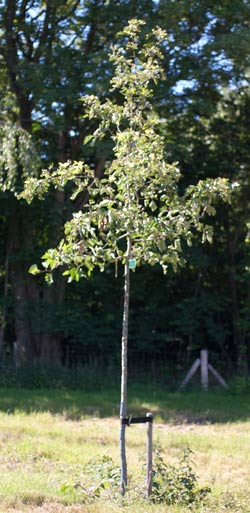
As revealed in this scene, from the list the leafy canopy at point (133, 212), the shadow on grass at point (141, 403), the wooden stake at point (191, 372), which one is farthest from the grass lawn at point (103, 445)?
the leafy canopy at point (133, 212)

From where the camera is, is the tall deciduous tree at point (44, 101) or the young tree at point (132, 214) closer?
the young tree at point (132, 214)

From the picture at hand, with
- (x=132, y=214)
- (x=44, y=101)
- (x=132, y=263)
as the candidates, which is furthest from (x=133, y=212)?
(x=44, y=101)

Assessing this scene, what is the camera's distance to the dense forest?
15.6 m

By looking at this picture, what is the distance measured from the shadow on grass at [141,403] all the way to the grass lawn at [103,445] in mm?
19

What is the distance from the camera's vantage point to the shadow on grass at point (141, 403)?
1325 centimetres

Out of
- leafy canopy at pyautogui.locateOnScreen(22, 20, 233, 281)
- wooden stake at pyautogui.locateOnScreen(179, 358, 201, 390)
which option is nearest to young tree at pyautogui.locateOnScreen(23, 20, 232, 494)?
leafy canopy at pyautogui.locateOnScreen(22, 20, 233, 281)

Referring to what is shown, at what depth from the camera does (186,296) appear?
744 inches

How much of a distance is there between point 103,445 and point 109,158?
769cm

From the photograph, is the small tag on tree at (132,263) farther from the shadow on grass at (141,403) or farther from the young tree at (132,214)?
the shadow on grass at (141,403)

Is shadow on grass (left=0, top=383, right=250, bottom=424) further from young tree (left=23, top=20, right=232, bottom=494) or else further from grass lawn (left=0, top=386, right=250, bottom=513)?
young tree (left=23, top=20, right=232, bottom=494)

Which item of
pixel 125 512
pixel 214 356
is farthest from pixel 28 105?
pixel 125 512

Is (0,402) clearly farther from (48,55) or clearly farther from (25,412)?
(48,55)

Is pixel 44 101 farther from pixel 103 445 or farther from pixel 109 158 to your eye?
pixel 103 445

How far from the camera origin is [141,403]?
14.3 meters
